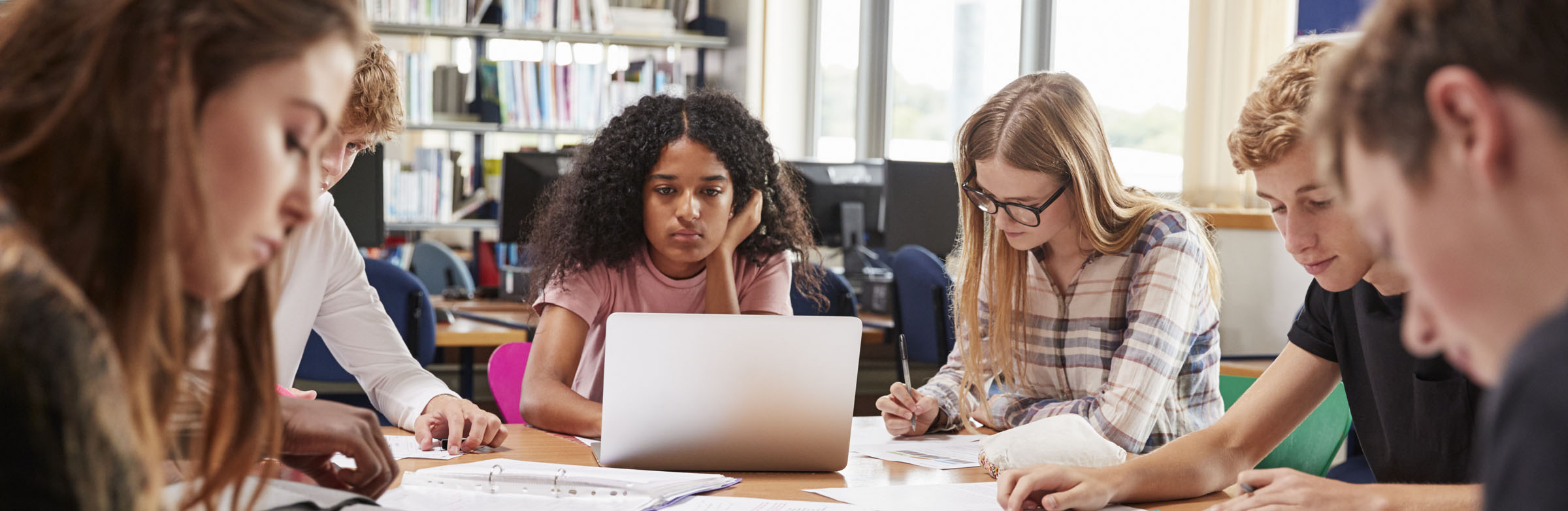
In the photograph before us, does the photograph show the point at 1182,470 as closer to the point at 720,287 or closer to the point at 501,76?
the point at 720,287

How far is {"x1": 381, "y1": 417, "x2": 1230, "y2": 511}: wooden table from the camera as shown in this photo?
1.25 m

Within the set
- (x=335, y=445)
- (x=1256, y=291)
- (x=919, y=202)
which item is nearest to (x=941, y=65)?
(x=919, y=202)

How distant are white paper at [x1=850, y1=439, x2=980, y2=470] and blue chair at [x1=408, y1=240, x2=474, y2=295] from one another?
3068 mm

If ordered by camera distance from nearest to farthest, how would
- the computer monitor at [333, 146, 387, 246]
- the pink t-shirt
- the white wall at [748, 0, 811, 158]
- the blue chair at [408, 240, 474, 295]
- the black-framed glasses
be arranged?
the black-framed glasses, the pink t-shirt, the computer monitor at [333, 146, 387, 246], the blue chair at [408, 240, 474, 295], the white wall at [748, 0, 811, 158]

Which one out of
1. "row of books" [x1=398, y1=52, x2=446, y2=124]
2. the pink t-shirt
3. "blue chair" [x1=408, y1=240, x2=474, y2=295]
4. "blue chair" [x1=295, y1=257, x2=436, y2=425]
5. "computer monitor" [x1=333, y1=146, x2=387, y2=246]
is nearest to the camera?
the pink t-shirt

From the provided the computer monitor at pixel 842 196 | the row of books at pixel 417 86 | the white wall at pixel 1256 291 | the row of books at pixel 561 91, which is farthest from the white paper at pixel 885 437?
the row of books at pixel 417 86

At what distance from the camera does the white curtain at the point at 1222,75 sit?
314 centimetres

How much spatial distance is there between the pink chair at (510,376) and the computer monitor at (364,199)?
1551mm

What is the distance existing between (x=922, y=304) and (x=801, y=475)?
5.98 ft

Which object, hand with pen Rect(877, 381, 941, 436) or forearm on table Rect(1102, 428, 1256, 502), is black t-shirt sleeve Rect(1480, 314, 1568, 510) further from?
hand with pen Rect(877, 381, 941, 436)

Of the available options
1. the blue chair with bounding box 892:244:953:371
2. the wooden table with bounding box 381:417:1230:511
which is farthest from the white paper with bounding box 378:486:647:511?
the blue chair with bounding box 892:244:953:371

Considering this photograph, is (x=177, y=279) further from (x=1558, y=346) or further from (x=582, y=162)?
(x=582, y=162)

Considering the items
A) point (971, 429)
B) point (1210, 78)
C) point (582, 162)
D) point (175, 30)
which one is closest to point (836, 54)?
point (1210, 78)

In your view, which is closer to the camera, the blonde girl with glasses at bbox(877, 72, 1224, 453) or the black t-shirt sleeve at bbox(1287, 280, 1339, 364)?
the black t-shirt sleeve at bbox(1287, 280, 1339, 364)
